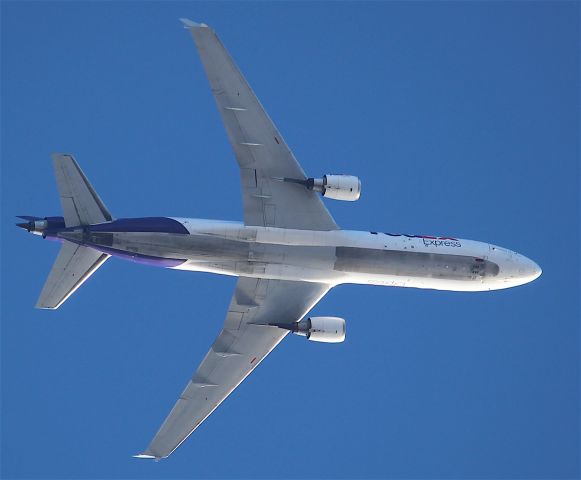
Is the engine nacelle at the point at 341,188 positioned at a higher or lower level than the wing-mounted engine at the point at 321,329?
higher

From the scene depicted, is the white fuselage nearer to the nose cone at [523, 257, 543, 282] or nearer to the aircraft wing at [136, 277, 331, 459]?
the nose cone at [523, 257, 543, 282]

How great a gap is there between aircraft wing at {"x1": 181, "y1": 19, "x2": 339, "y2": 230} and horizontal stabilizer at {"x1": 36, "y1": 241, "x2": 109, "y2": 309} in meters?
6.96

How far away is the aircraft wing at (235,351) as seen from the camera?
42062mm

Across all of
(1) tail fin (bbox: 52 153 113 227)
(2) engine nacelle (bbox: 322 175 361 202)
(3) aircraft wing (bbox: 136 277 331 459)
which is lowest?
(3) aircraft wing (bbox: 136 277 331 459)

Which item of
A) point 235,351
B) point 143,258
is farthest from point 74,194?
point 235,351

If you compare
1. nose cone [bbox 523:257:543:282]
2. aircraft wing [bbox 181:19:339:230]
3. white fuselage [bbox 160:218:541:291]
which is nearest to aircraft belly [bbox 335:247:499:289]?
white fuselage [bbox 160:218:541:291]

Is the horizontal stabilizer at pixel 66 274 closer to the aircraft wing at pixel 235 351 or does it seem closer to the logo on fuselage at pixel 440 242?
the aircraft wing at pixel 235 351

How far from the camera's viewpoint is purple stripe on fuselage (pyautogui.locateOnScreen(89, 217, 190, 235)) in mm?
38987

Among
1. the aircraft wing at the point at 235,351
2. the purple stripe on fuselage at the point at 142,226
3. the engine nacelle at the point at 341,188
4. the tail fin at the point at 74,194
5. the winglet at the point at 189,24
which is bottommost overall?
the aircraft wing at the point at 235,351

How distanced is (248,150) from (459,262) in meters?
10.5

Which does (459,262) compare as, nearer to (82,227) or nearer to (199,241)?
(199,241)

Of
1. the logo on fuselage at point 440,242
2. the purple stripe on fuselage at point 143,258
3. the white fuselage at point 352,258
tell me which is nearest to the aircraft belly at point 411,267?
the white fuselage at point 352,258

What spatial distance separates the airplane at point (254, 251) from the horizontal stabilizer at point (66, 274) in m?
0.04

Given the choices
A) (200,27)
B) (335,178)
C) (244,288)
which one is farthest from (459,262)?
(200,27)
